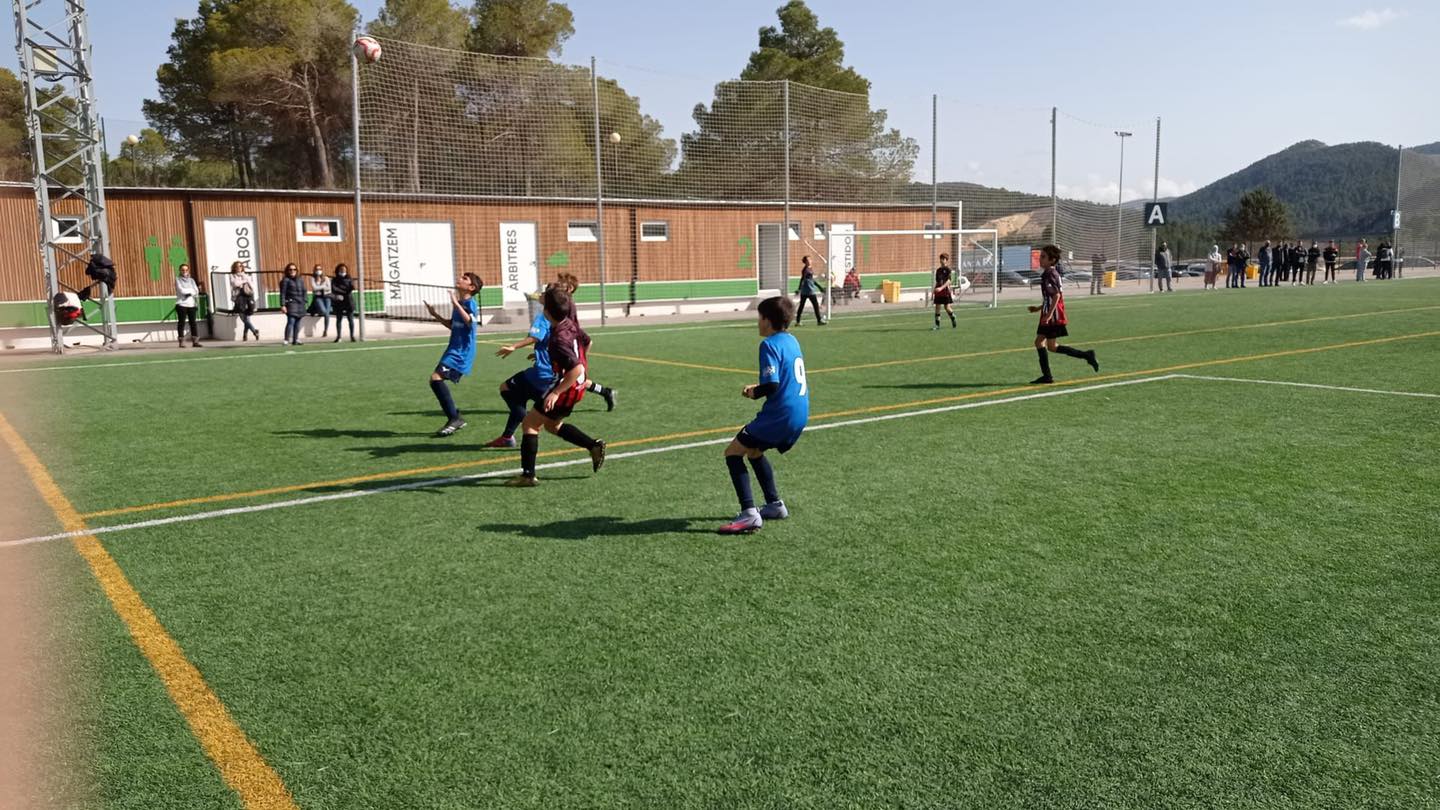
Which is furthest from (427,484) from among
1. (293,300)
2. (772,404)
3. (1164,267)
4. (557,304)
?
(1164,267)

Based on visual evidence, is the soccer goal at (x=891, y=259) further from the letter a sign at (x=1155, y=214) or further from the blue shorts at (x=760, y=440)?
the blue shorts at (x=760, y=440)

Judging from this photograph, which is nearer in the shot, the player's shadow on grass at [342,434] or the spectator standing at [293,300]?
the player's shadow on grass at [342,434]

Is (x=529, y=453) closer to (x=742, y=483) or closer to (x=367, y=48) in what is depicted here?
(x=742, y=483)

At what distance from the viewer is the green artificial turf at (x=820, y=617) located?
3.35 m

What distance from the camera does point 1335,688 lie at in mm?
3879

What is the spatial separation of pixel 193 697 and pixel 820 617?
2602 mm

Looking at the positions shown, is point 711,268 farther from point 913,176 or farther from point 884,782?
point 884,782

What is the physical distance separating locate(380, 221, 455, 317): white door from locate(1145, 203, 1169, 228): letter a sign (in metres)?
25.7

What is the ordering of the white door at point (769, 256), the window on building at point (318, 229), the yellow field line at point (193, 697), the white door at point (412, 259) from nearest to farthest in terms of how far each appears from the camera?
the yellow field line at point (193, 697), the window on building at point (318, 229), the white door at point (412, 259), the white door at point (769, 256)

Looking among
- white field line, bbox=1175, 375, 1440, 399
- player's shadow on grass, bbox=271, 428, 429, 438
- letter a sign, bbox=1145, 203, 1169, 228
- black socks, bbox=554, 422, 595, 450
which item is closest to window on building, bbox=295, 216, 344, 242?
player's shadow on grass, bbox=271, 428, 429, 438

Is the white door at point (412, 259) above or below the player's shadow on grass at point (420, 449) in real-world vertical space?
above

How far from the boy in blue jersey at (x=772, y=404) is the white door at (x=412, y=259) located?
871 inches

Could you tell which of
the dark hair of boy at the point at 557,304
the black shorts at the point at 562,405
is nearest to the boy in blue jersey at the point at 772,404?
the black shorts at the point at 562,405

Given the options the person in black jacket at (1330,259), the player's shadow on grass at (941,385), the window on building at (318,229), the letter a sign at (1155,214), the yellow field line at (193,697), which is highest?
the letter a sign at (1155,214)
